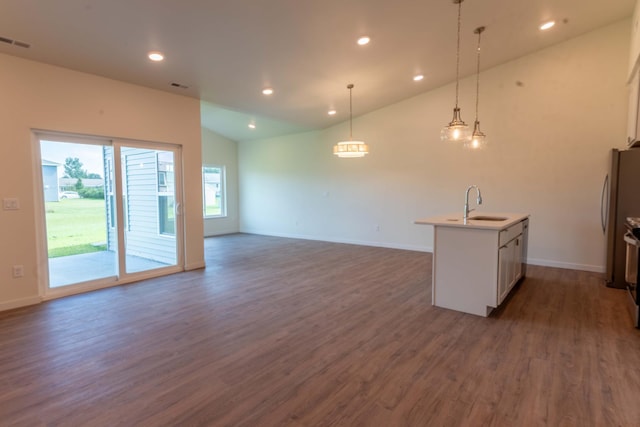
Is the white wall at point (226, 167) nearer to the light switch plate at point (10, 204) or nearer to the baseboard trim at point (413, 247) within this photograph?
the baseboard trim at point (413, 247)

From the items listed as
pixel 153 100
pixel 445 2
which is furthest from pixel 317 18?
pixel 153 100

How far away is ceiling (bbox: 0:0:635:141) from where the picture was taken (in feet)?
9.80

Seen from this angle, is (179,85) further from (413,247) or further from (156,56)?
(413,247)

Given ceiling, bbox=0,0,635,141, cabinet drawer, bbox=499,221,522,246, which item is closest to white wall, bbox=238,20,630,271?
ceiling, bbox=0,0,635,141

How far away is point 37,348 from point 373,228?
5926 millimetres

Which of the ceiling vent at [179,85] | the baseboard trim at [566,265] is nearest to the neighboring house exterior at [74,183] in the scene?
the ceiling vent at [179,85]

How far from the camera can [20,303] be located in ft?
12.2

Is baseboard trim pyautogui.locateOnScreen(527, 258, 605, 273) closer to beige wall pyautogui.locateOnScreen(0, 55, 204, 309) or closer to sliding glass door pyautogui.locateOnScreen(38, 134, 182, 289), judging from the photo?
sliding glass door pyautogui.locateOnScreen(38, 134, 182, 289)

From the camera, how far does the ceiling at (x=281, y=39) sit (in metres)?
2.99

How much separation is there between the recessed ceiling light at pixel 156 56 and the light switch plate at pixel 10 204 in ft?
7.16

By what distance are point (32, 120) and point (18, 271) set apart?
1702mm

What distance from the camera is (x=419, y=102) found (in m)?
6.57

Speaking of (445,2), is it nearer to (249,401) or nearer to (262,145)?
(249,401)

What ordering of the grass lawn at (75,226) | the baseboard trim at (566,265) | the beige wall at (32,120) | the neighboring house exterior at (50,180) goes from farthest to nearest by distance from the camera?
the baseboard trim at (566,265) < the grass lawn at (75,226) < the neighboring house exterior at (50,180) < the beige wall at (32,120)
